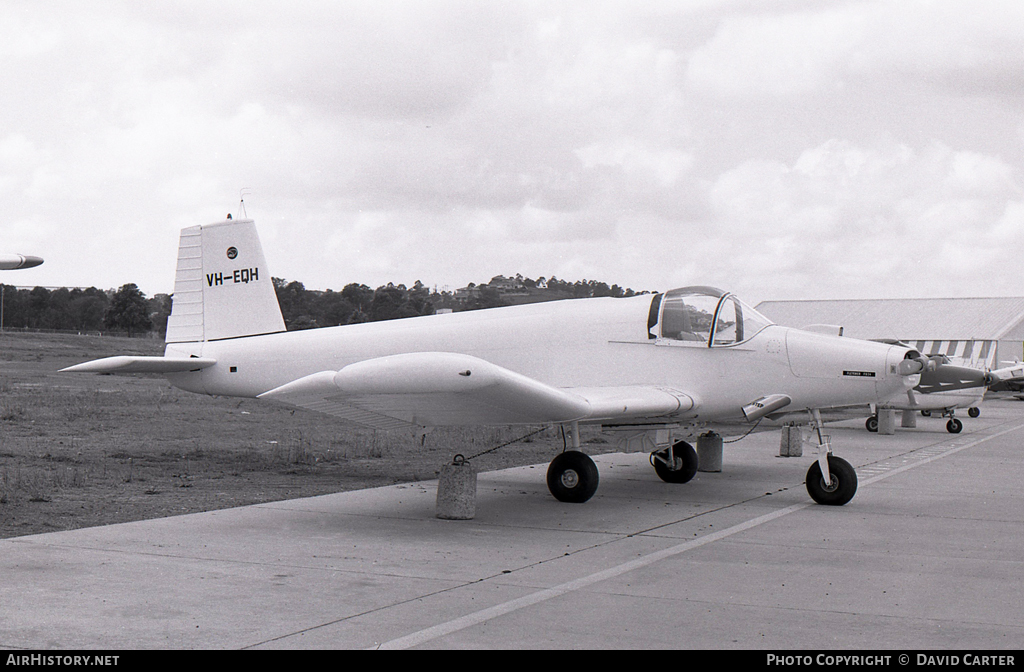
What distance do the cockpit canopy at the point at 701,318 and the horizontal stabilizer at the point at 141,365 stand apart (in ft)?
20.1

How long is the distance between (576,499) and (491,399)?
224cm

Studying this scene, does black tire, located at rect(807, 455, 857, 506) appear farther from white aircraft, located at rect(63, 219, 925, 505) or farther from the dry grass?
the dry grass

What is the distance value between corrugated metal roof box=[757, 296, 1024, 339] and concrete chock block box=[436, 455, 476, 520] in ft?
178

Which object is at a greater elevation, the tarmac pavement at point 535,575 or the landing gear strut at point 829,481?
the landing gear strut at point 829,481

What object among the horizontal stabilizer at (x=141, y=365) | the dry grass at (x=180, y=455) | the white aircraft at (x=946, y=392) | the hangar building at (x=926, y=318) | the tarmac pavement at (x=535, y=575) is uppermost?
the hangar building at (x=926, y=318)

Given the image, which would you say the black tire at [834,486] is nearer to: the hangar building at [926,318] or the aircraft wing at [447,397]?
the aircraft wing at [447,397]

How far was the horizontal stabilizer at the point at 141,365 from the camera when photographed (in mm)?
11961

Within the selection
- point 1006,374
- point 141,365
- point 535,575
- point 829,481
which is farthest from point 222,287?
point 1006,374

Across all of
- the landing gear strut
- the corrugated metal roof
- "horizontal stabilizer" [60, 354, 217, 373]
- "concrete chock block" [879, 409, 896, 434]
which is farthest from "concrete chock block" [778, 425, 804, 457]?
the corrugated metal roof

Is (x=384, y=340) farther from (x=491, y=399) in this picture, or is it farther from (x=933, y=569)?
(x=933, y=569)

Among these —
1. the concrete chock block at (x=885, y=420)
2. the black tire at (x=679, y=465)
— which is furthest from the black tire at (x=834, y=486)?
the concrete chock block at (x=885, y=420)

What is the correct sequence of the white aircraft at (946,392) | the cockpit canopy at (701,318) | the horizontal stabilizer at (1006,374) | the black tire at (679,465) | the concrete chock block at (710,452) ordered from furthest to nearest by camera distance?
the white aircraft at (946,392) → the horizontal stabilizer at (1006,374) → the concrete chock block at (710,452) → the black tire at (679,465) → the cockpit canopy at (701,318)

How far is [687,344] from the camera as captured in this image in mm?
11781
